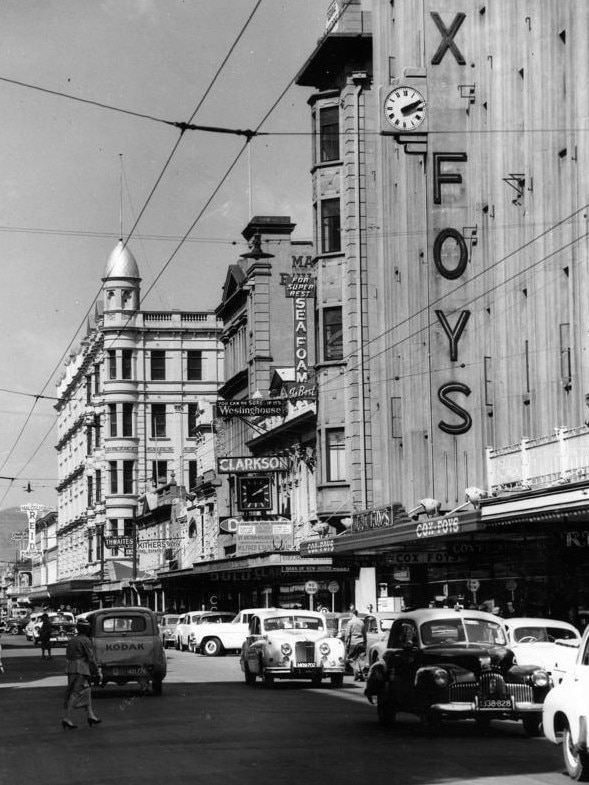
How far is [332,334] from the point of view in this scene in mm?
53469

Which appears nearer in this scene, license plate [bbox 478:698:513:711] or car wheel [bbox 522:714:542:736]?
license plate [bbox 478:698:513:711]

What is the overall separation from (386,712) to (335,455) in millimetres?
33436

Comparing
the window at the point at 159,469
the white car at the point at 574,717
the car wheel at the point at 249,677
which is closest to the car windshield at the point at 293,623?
the car wheel at the point at 249,677

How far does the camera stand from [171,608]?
294 feet

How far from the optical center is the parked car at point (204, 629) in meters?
51.3

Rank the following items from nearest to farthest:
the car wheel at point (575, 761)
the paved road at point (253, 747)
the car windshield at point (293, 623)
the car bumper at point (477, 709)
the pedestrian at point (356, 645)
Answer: the car wheel at point (575, 761) < the paved road at point (253, 747) < the car bumper at point (477, 709) < the car windshield at point (293, 623) < the pedestrian at point (356, 645)

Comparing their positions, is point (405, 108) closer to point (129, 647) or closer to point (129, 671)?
point (129, 647)

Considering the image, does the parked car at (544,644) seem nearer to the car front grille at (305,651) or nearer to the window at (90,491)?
the car front grille at (305,651)

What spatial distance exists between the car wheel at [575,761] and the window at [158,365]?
9641 centimetres

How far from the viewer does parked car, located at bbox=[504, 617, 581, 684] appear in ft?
71.0

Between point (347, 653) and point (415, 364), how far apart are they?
12.0 meters

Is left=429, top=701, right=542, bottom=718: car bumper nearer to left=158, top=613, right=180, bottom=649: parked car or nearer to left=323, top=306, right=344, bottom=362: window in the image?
left=323, top=306, right=344, bottom=362: window

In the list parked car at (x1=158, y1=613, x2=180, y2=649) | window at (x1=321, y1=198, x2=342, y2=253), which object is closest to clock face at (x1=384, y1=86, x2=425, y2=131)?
window at (x1=321, y1=198, x2=342, y2=253)

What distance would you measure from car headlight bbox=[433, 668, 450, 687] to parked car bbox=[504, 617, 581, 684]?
1.83 metres
